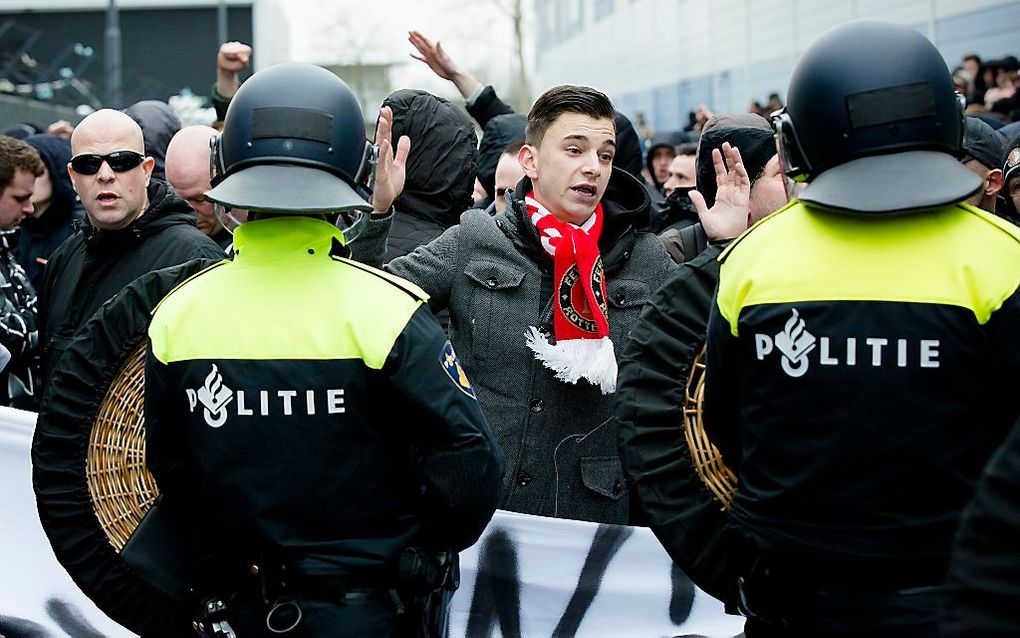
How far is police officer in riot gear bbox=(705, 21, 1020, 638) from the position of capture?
7.97 ft

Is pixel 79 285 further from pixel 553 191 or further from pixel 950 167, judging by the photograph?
pixel 950 167

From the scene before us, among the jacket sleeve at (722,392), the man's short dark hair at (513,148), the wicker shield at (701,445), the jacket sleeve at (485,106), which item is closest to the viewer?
the jacket sleeve at (722,392)

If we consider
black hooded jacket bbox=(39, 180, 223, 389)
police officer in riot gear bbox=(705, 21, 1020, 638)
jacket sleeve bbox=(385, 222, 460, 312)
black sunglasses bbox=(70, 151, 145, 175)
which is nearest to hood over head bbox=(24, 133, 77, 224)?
black hooded jacket bbox=(39, 180, 223, 389)

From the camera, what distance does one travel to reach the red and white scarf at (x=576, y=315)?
3.88m

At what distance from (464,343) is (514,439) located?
35 cm

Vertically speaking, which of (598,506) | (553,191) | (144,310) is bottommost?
(598,506)

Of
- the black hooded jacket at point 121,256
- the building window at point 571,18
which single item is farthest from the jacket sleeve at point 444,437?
the building window at point 571,18

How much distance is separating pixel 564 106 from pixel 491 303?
0.72 m

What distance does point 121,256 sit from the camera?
4699 mm

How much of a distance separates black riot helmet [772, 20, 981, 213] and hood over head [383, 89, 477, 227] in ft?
8.46

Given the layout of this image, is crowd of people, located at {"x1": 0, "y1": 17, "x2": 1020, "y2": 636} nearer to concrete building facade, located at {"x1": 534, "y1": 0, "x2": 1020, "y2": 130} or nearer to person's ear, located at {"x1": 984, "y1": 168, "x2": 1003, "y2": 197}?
person's ear, located at {"x1": 984, "y1": 168, "x2": 1003, "y2": 197}

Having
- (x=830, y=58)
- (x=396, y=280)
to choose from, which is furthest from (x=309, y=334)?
(x=830, y=58)

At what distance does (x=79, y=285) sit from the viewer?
4738 millimetres

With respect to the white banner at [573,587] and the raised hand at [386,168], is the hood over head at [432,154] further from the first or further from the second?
the white banner at [573,587]
